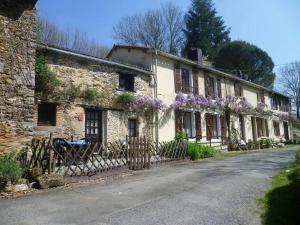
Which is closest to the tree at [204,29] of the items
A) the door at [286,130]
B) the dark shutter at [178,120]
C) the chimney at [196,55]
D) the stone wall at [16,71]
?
the door at [286,130]

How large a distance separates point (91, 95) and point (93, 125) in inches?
56.4

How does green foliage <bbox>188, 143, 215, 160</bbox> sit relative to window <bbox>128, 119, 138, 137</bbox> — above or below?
below

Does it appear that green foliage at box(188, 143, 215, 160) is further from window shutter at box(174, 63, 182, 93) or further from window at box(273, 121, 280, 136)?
window at box(273, 121, 280, 136)

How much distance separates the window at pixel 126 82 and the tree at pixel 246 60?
2201 centimetres

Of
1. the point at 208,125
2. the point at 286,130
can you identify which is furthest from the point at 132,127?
the point at 286,130

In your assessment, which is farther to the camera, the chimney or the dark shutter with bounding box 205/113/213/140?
the chimney

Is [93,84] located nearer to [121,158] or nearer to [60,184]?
[121,158]

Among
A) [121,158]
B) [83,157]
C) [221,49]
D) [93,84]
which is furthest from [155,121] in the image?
[221,49]

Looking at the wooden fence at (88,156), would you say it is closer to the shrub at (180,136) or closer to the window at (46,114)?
the window at (46,114)

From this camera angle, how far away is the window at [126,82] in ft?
52.3

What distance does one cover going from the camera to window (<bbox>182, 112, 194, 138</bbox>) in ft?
63.5

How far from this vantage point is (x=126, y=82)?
16266 mm

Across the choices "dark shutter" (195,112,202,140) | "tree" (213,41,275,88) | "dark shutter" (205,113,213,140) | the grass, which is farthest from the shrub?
"tree" (213,41,275,88)

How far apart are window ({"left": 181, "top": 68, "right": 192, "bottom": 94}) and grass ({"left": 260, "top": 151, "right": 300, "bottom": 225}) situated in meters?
11.4
